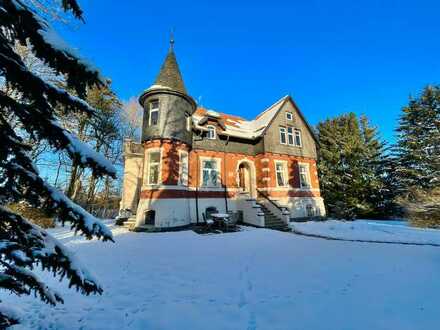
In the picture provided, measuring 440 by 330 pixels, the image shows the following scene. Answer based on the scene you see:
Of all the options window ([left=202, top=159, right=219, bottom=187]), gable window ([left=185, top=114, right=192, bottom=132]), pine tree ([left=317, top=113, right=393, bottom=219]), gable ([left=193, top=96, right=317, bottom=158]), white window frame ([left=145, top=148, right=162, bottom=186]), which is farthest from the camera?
pine tree ([left=317, top=113, right=393, bottom=219])

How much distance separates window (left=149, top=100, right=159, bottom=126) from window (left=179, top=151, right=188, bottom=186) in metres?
2.69

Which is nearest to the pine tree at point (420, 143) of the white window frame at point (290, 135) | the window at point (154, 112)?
the white window frame at point (290, 135)

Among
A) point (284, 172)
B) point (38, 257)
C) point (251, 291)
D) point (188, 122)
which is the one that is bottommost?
point (251, 291)

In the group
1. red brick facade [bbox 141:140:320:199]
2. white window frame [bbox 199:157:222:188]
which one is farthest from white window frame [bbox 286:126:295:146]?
white window frame [bbox 199:157:222:188]

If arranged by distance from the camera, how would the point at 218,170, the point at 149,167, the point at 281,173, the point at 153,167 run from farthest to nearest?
the point at 281,173 → the point at 218,170 → the point at 153,167 → the point at 149,167

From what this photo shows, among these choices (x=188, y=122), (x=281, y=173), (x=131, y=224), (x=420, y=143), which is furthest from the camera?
(x=420, y=143)

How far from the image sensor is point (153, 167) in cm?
1405

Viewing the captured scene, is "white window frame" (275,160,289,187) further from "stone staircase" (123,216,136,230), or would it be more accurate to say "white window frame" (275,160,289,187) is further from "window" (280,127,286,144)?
"stone staircase" (123,216,136,230)

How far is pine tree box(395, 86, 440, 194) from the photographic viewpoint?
20.7 meters

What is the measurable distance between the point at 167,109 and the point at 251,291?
12003 millimetres

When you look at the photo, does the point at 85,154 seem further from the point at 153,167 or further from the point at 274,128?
the point at 274,128

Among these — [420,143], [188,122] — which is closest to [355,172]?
[420,143]

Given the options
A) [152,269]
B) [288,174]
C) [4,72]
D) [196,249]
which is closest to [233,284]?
[152,269]

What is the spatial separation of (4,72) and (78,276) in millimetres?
2109
